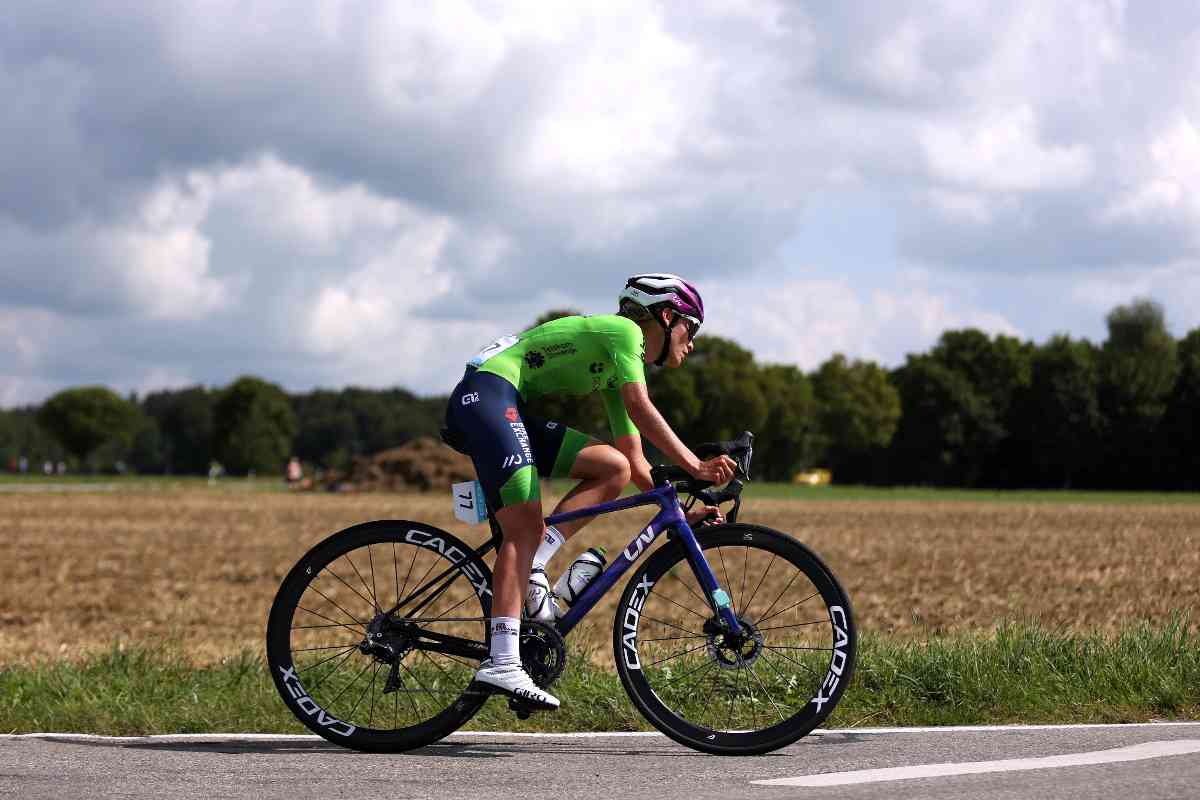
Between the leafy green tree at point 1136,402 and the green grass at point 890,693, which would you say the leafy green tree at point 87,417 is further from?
the green grass at point 890,693

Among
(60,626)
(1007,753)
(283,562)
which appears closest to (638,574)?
(1007,753)

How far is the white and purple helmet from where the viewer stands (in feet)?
20.4

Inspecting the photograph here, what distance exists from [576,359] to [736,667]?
156 centimetres

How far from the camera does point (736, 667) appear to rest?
626cm

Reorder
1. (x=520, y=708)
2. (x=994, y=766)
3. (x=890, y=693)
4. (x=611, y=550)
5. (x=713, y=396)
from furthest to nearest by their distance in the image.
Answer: (x=713, y=396), (x=611, y=550), (x=890, y=693), (x=520, y=708), (x=994, y=766)

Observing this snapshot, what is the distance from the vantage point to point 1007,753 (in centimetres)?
580

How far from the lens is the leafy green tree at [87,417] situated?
184 m

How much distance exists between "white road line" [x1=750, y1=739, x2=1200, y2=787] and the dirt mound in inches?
2454

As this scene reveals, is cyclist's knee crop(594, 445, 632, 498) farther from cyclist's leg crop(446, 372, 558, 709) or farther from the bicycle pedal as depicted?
the bicycle pedal

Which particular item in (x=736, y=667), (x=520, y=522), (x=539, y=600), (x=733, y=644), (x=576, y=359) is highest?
(x=576, y=359)

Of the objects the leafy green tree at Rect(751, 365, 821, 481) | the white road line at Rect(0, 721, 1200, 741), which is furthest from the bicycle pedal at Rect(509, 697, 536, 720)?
the leafy green tree at Rect(751, 365, 821, 481)

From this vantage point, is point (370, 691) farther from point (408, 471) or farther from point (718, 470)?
point (408, 471)

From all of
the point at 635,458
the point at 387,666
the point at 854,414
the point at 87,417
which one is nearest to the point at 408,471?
the point at 854,414

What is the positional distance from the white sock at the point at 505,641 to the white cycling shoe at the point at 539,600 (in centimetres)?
16
